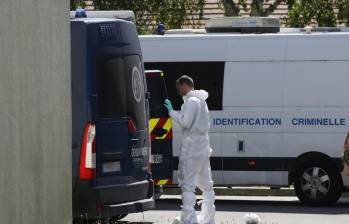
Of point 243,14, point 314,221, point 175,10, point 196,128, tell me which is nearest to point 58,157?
point 196,128

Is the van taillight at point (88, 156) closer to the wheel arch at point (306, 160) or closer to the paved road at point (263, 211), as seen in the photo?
the paved road at point (263, 211)

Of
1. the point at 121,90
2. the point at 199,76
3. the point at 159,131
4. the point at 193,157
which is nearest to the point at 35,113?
the point at 121,90

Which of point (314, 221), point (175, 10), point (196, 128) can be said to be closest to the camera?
point (196, 128)

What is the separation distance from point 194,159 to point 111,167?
151 centimetres

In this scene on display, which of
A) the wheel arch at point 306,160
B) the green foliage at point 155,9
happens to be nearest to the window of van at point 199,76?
the wheel arch at point 306,160

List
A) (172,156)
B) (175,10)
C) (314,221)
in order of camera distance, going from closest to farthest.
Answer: (314,221) → (172,156) → (175,10)

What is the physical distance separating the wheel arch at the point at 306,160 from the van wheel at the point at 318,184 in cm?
5

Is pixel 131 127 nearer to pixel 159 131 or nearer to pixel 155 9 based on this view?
pixel 159 131

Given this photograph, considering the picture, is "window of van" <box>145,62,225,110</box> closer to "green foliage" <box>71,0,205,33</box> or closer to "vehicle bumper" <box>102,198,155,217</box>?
"vehicle bumper" <box>102,198,155,217</box>

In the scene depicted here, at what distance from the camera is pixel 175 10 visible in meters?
25.0

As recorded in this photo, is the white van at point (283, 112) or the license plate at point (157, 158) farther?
the white van at point (283, 112)

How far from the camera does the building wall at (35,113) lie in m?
8.17

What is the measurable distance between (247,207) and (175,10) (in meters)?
8.75

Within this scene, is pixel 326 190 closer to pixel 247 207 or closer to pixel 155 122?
pixel 247 207
